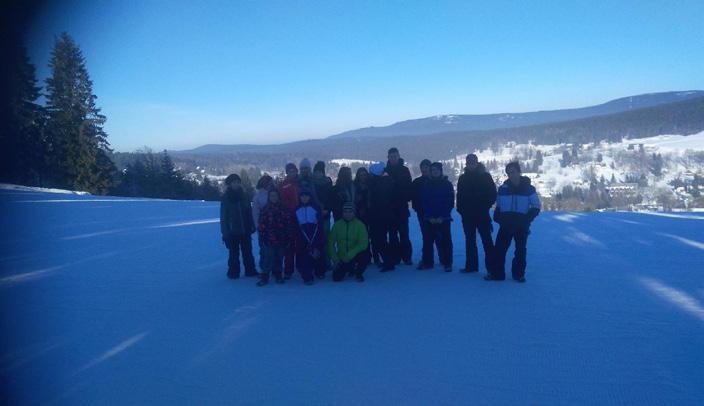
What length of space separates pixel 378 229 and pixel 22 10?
18.5 ft

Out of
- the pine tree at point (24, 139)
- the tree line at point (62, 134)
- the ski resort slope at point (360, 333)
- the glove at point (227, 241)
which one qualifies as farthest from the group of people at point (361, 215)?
the tree line at point (62, 134)

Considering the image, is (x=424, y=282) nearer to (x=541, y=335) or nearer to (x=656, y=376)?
(x=541, y=335)

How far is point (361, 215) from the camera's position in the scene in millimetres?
7844

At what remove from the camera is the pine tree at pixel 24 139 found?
28.1 m

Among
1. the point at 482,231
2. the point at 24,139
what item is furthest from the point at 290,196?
the point at 24,139

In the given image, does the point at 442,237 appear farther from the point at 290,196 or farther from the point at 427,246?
the point at 290,196

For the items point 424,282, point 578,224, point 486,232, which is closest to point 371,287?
point 424,282

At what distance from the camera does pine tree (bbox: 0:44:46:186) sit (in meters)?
28.1

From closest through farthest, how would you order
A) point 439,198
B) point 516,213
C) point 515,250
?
point 516,213 < point 515,250 < point 439,198

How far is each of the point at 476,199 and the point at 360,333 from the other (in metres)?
3.30

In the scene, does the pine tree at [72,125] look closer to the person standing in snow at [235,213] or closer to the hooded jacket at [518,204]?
the person standing in snow at [235,213]

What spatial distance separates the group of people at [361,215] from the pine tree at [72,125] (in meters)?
35.0

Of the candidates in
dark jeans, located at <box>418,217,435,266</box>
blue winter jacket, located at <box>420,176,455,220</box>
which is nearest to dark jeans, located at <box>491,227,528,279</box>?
blue winter jacket, located at <box>420,176,455,220</box>

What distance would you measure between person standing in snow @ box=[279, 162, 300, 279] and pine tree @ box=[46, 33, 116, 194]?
35077mm
